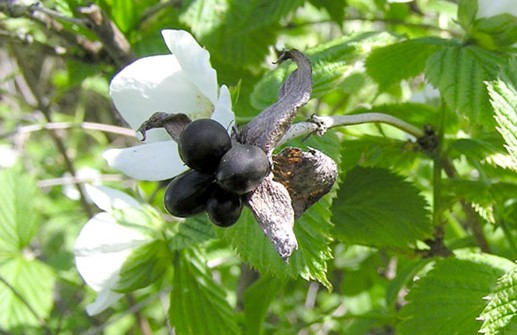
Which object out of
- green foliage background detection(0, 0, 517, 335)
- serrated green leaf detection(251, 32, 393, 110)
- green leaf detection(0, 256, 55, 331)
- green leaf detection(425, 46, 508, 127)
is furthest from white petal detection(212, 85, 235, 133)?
green leaf detection(0, 256, 55, 331)

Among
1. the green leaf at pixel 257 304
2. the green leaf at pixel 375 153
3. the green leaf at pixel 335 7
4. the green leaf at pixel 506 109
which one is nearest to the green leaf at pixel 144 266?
the green leaf at pixel 257 304

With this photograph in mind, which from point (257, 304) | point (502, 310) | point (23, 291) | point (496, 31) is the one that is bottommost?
point (23, 291)

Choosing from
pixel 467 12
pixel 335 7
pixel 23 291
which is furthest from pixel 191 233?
pixel 23 291

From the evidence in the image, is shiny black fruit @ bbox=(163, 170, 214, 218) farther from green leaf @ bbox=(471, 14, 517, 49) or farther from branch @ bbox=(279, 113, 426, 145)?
green leaf @ bbox=(471, 14, 517, 49)

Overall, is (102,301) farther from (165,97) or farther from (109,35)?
(109,35)

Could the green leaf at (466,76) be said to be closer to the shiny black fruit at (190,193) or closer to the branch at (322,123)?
the branch at (322,123)

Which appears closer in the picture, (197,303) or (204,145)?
(204,145)
